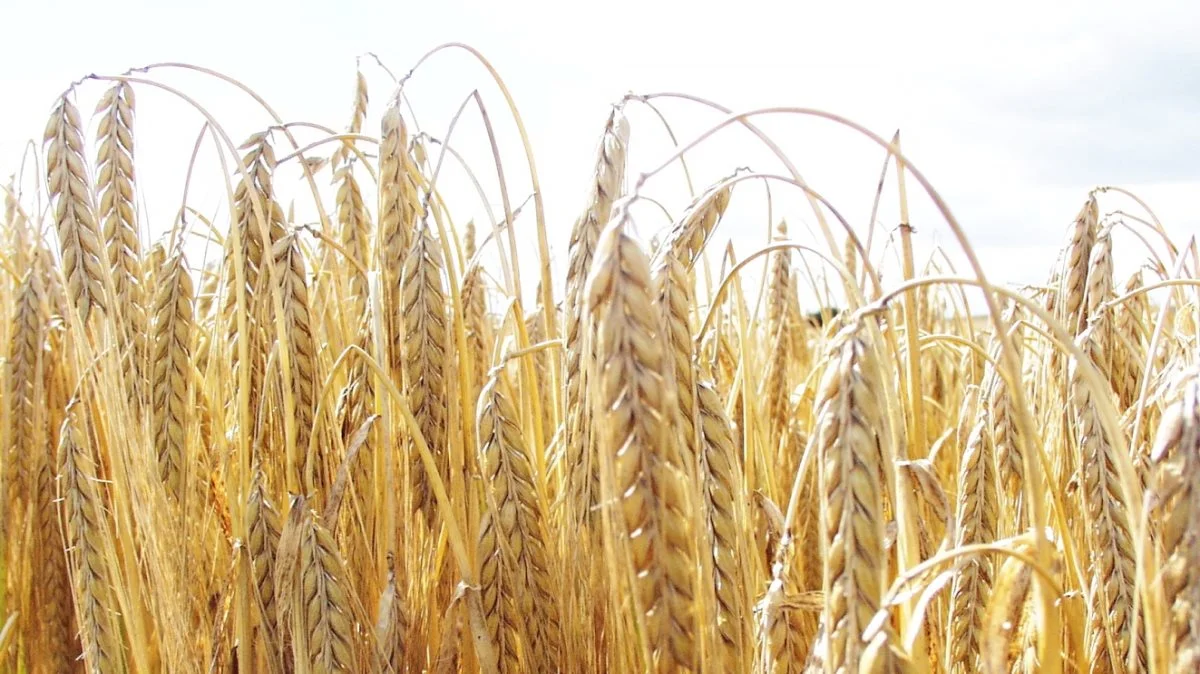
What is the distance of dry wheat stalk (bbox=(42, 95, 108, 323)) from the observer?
143 centimetres

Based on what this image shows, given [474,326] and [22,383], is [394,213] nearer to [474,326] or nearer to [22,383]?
[474,326]

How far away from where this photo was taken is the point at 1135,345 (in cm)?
164

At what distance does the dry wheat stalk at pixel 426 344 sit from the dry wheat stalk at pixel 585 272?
0.75 feet

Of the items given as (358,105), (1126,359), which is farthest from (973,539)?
(358,105)

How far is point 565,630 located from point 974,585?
0.52 metres

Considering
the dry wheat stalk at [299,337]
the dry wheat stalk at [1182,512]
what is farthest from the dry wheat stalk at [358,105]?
the dry wheat stalk at [1182,512]

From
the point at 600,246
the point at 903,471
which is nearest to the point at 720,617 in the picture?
the point at 903,471

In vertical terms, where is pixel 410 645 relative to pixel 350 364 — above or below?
below

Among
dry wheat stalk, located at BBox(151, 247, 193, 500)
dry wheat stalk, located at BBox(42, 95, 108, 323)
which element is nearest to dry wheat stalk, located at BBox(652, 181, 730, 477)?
dry wheat stalk, located at BBox(151, 247, 193, 500)

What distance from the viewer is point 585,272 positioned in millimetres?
1147

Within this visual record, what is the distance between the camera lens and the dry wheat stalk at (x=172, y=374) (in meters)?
1.46

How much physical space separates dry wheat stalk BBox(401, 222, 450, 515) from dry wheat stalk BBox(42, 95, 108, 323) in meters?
0.50

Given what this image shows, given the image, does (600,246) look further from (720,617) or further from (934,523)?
(934,523)

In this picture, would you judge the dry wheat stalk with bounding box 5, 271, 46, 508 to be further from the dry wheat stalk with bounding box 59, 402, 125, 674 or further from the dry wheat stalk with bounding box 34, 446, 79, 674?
the dry wheat stalk with bounding box 59, 402, 125, 674
